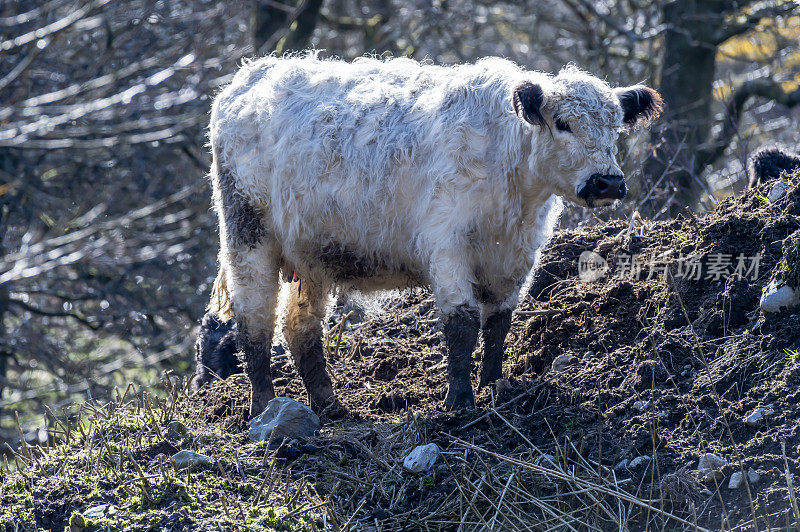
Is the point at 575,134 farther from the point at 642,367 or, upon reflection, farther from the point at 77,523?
the point at 77,523

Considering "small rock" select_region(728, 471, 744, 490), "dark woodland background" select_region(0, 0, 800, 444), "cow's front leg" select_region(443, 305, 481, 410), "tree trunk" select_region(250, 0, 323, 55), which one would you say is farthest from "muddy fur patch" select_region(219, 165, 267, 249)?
"tree trunk" select_region(250, 0, 323, 55)

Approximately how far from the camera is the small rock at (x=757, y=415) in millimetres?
4680

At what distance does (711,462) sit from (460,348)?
1683 millimetres

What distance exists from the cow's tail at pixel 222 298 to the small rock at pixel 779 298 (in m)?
3.69

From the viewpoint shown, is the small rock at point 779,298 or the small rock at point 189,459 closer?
the small rock at point 779,298

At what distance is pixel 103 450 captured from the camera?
5.68 metres

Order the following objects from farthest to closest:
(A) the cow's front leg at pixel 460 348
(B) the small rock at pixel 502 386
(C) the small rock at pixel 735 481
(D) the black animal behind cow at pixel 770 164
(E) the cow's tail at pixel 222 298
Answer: (E) the cow's tail at pixel 222 298, (D) the black animal behind cow at pixel 770 164, (B) the small rock at pixel 502 386, (A) the cow's front leg at pixel 460 348, (C) the small rock at pixel 735 481

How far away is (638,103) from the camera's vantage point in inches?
230

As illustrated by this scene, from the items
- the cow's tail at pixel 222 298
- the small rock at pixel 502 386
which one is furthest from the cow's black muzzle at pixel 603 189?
the cow's tail at pixel 222 298

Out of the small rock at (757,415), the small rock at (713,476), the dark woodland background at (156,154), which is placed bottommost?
the dark woodland background at (156,154)

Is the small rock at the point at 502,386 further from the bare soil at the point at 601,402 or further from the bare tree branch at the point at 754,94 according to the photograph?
the bare tree branch at the point at 754,94

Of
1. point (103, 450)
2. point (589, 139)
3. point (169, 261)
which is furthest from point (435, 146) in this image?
point (169, 261)

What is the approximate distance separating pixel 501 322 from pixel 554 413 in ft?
2.77

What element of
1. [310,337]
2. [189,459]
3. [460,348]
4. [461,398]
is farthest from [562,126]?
[189,459]
